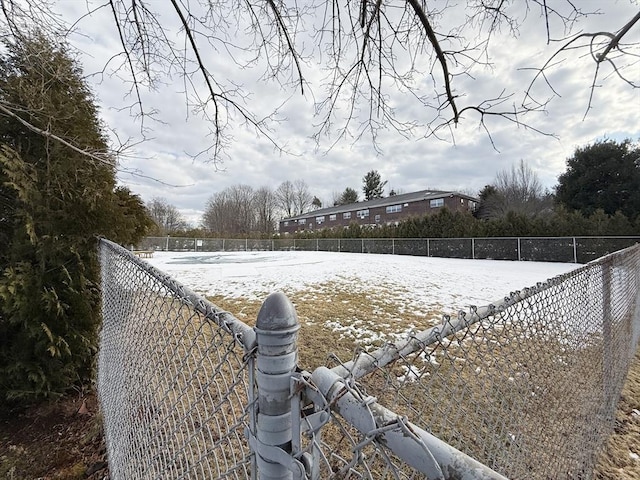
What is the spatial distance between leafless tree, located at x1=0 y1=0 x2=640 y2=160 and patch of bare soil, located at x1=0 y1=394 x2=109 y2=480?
2.79 metres

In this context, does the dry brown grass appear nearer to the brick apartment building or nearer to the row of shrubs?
the row of shrubs

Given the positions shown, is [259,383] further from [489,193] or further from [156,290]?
[489,193]

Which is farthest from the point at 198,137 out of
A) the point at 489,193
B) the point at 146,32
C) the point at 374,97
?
the point at 489,193

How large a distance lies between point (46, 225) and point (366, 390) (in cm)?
328

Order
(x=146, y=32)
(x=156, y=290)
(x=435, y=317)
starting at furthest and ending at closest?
(x=435, y=317), (x=146, y=32), (x=156, y=290)

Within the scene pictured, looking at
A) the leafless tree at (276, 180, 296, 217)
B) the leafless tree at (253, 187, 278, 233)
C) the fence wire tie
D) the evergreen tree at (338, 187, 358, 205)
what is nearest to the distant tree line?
the fence wire tie

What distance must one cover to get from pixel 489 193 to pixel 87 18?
35.4 m

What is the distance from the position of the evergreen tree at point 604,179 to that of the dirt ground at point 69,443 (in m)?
22.2

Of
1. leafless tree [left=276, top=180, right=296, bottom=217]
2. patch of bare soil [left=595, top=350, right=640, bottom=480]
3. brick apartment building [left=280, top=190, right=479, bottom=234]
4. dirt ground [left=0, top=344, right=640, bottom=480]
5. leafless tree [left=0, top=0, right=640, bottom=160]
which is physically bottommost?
patch of bare soil [left=595, top=350, right=640, bottom=480]

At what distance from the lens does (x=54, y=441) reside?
2.61m

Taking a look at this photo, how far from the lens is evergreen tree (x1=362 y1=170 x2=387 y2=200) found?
163 ft

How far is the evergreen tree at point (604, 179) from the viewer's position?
19203mm

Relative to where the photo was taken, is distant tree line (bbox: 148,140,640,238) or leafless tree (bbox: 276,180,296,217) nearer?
distant tree line (bbox: 148,140,640,238)

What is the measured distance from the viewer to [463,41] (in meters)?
2.83
